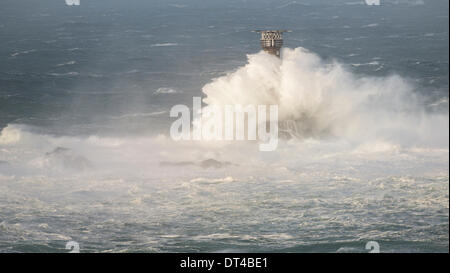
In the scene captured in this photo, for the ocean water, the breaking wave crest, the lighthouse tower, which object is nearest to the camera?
the ocean water

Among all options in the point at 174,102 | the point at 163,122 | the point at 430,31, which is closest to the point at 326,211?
the point at 163,122

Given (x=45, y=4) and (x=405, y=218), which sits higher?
(x=45, y=4)

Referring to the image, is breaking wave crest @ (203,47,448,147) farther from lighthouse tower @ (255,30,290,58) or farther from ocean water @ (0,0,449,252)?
lighthouse tower @ (255,30,290,58)

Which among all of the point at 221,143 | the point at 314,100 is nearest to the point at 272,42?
the point at 314,100

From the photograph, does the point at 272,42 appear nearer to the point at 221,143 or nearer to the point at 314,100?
the point at 314,100

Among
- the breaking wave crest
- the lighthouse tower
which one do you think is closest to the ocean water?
the breaking wave crest

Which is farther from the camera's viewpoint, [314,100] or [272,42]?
[314,100]

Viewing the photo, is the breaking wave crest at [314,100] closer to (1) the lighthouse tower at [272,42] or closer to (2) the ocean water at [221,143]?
(2) the ocean water at [221,143]

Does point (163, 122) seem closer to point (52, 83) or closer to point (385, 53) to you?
point (52, 83)
